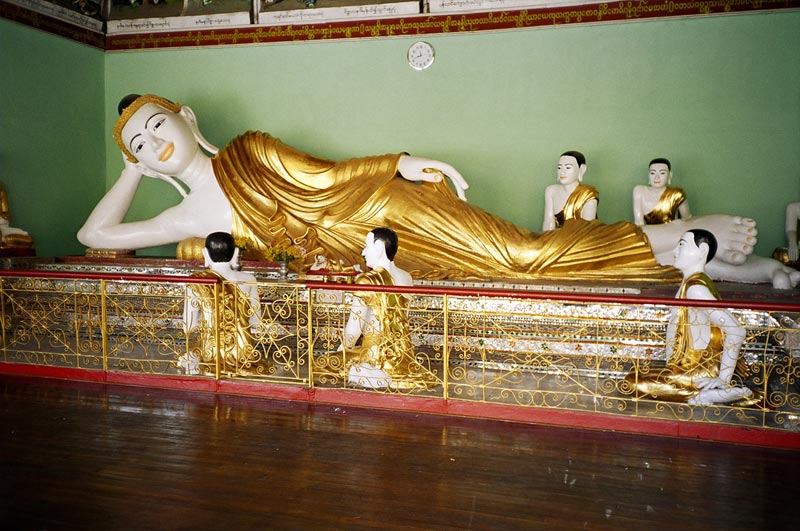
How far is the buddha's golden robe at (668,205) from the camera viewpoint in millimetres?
5426

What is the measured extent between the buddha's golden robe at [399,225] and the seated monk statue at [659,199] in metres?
0.88

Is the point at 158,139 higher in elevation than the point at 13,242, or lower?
higher

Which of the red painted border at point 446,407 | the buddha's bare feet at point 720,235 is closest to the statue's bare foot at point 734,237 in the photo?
the buddha's bare feet at point 720,235

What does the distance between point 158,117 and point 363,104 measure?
199cm

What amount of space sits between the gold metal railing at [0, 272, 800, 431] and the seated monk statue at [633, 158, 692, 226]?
171cm

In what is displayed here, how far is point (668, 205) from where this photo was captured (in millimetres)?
5449

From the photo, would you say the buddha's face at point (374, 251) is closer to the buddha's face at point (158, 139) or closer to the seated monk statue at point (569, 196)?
the seated monk statue at point (569, 196)

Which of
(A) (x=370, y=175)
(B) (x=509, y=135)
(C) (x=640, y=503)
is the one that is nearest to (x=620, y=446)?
(C) (x=640, y=503)

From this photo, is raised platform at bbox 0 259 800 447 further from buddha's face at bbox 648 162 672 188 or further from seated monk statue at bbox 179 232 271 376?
buddha's face at bbox 648 162 672 188

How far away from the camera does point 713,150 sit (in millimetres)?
5793

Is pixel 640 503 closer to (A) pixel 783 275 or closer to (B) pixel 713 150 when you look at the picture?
(A) pixel 783 275

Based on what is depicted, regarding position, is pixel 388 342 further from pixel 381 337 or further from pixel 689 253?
pixel 689 253

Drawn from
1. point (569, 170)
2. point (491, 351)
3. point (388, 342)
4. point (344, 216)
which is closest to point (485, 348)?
point (388, 342)

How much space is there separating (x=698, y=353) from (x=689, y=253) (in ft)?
1.67
